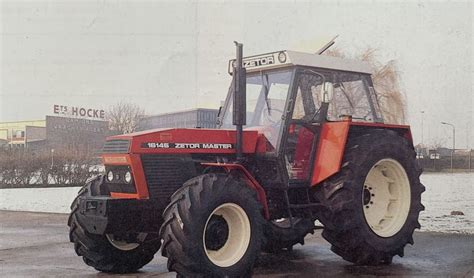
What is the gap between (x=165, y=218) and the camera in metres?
5.24

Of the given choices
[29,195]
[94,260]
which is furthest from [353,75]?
[29,195]

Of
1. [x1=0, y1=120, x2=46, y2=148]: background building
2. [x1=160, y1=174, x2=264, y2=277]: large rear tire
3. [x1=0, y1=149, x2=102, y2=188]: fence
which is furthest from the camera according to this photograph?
[x1=0, y1=120, x2=46, y2=148]: background building

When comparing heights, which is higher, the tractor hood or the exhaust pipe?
the exhaust pipe

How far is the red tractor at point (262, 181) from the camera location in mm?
5535

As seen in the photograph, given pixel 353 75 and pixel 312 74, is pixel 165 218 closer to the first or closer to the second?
pixel 312 74

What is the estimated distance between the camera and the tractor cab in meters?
6.61

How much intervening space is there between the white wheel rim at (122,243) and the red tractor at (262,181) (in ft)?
0.04

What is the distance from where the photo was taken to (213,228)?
557 centimetres

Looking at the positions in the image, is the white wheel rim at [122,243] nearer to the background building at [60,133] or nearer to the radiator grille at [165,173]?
the radiator grille at [165,173]

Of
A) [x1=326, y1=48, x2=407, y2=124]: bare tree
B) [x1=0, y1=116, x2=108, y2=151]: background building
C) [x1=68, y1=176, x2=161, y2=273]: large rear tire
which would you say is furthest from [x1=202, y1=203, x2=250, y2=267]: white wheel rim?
[x1=0, y1=116, x2=108, y2=151]: background building

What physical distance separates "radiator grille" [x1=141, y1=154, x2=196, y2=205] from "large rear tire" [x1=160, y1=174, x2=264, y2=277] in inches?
19.5

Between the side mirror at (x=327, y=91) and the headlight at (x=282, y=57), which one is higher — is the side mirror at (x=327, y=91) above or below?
below

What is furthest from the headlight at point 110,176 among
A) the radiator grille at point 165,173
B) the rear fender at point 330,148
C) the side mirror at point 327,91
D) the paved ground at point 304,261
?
the side mirror at point 327,91

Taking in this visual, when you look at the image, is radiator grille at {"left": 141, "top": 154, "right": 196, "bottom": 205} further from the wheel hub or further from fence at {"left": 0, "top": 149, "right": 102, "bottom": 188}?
fence at {"left": 0, "top": 149, "right": 102, "bottom": 188}
